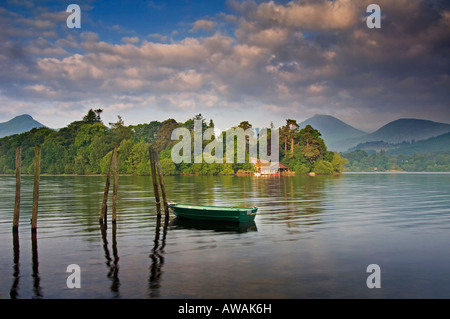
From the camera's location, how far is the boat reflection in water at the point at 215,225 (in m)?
23.4

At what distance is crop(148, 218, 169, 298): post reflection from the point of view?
1245 centimetres

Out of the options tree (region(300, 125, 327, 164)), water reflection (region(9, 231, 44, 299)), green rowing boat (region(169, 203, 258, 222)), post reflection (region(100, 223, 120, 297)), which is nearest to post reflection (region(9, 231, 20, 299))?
water reflection (region(9, 231, 44, 299))

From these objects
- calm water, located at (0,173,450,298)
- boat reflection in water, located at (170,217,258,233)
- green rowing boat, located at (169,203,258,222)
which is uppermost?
green rowing boat, located at (169,203,258,222)

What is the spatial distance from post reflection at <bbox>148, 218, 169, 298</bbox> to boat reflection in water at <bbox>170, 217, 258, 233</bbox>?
2029 millimetres

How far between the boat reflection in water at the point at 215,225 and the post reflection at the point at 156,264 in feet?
6.66

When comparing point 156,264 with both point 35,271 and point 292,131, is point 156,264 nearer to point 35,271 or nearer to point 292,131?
point 35,271

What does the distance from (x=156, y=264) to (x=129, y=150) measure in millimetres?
126953

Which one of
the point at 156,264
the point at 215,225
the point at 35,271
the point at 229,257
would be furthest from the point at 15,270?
Answer: the point at 215,225

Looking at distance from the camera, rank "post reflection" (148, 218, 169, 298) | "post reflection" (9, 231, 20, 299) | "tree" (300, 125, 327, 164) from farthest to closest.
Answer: "tree" (300, 125, 327, 164)
"post reflection" (148, 218, 169, 298)
"post reflection" (9, 231, 20, 299)

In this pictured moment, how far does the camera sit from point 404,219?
90.2 feet

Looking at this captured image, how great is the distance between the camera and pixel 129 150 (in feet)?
454

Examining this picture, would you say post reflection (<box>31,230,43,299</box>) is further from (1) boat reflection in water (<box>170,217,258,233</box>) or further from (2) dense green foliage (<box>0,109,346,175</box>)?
(2) dense green foliage (<box>0,109,346,175</box>)
